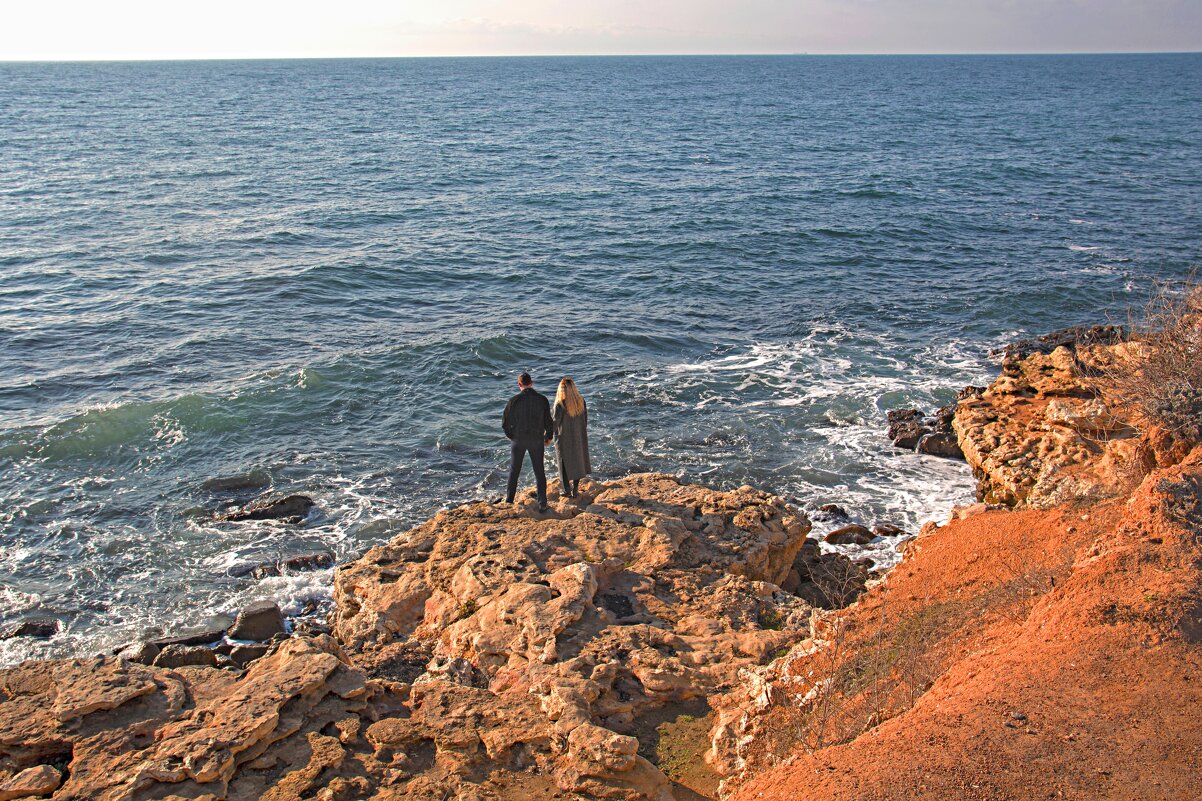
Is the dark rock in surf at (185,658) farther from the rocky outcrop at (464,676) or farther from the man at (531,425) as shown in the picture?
the man at (531,425)

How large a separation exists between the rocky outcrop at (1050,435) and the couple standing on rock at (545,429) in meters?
6.44

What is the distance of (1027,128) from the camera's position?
64125 millimetres

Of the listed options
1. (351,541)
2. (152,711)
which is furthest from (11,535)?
(152,711)

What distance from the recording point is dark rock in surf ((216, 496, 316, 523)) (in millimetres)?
14406

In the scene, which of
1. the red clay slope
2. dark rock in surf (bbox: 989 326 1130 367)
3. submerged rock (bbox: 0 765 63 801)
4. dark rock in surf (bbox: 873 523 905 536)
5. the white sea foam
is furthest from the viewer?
dark rock in surf (bbox: 989 326 1130 367)

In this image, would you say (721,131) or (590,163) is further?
(721,131)

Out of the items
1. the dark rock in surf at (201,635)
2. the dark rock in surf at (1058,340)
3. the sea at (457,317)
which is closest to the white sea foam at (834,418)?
the sea at (457,317)

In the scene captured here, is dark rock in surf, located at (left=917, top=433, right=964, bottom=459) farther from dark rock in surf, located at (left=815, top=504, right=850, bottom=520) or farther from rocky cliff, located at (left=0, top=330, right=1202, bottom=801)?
rocky cliff, located at (left=0, top=330, right=1202, bottom=801)

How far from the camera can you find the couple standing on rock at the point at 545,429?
1103 cm

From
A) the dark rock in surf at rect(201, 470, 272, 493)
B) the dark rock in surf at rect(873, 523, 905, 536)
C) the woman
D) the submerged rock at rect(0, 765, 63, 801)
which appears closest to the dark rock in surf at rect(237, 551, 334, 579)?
the dark rock in surf at rect(201, 470, 272, 493)

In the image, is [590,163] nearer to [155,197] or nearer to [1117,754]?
[155,197]

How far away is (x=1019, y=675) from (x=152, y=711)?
23.0 feet

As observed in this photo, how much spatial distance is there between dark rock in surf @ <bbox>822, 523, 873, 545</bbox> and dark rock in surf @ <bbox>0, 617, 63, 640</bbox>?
1139 centimetres

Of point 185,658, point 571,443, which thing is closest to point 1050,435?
point 571,443
